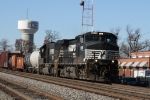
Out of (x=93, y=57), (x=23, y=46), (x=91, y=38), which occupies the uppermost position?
(x=23, y=46)

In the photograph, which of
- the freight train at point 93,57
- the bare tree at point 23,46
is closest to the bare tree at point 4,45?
the bare tree at point 23,46

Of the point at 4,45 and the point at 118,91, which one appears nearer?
the point at 118,91

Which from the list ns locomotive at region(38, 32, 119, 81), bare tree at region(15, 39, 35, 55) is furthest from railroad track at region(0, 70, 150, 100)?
bare tree at region(15, 39, 35, 55)

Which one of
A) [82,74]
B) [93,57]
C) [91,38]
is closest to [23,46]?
[82,74]

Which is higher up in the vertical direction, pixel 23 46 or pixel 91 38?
pixel 23 46

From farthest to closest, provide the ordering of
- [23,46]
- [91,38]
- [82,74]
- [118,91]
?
1. [23,46]
2. [82,74]
3. [91,38]
4. [118,91]

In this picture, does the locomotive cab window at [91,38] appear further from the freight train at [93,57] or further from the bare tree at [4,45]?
the bare tree at [4,45]

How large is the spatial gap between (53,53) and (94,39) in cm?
965

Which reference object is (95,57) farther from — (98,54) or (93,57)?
(98,54)

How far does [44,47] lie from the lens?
3712 centimetres

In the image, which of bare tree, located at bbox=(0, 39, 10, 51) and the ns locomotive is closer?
the ns locomotive

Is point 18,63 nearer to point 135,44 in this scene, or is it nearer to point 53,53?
point 53,53

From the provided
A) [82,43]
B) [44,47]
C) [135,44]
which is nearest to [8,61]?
[44,47]

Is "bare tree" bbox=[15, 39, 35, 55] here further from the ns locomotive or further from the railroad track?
the railroad track
